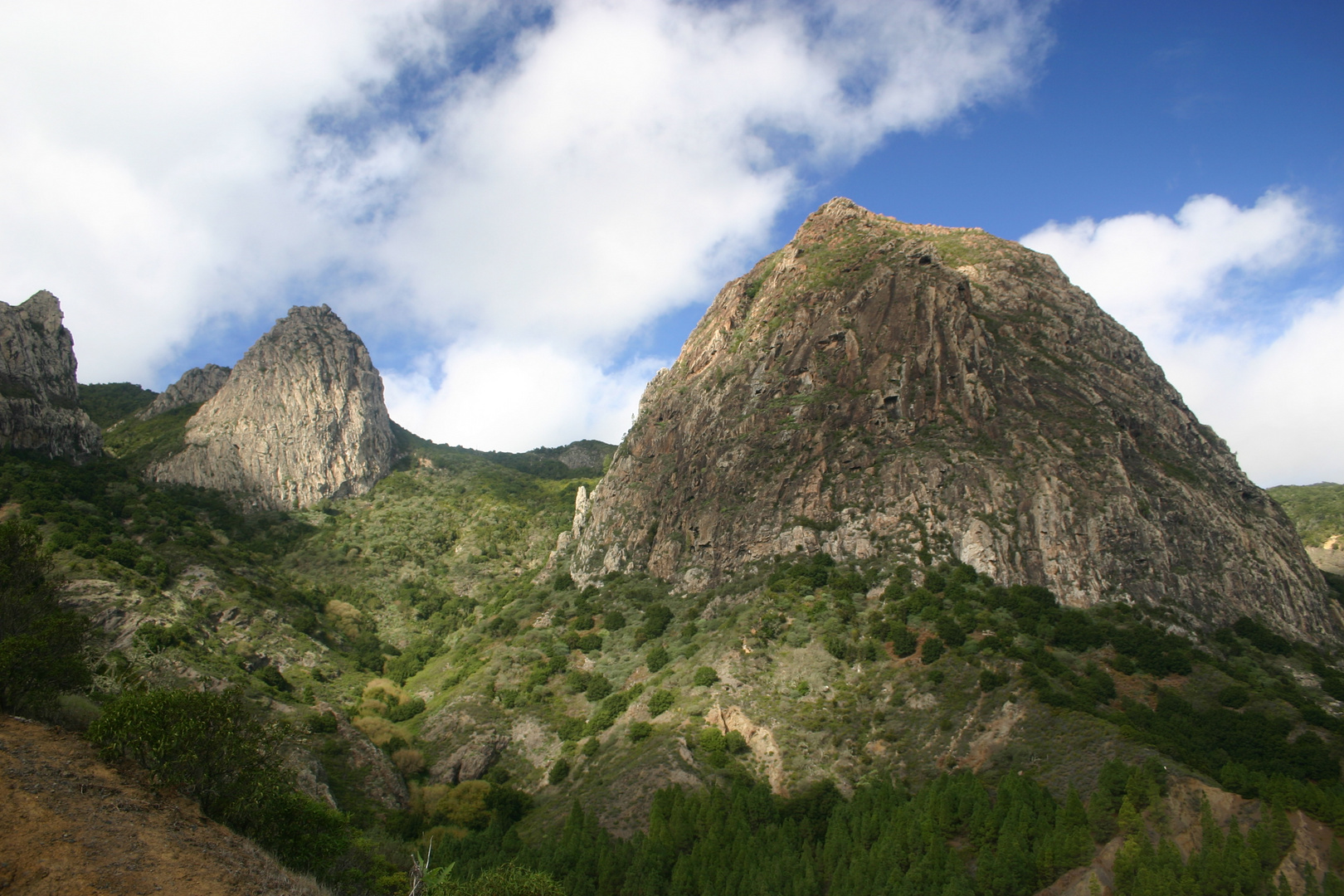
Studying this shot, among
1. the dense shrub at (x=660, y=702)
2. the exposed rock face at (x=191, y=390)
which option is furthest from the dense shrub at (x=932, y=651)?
the exposed rock face at (x=191, y=390)

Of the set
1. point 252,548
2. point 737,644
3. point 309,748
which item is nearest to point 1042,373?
point 737,644

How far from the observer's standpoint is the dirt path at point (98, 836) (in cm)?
2441

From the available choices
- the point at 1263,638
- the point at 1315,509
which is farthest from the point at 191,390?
the point at 1315,509

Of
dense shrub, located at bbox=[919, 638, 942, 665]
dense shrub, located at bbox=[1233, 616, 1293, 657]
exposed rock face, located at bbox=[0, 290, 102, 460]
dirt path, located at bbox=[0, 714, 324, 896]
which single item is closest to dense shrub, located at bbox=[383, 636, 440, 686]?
exposed rock face, located at bbox=[0, 290, 102, 460]

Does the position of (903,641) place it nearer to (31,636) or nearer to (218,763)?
(218,763)

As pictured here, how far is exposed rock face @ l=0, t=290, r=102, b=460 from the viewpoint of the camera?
325 feet

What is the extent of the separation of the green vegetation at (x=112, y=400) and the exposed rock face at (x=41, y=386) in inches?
1952

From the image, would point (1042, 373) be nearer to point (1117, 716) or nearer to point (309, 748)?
point (1117, 716)

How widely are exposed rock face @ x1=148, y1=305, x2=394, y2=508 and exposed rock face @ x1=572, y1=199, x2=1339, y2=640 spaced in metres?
67.1

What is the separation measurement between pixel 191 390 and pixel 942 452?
7310 inches

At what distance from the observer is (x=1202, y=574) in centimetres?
8456

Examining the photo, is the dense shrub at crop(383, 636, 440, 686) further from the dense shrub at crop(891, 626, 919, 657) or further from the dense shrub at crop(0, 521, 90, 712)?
the dense shrub at crop(891, 626, 919, 657)

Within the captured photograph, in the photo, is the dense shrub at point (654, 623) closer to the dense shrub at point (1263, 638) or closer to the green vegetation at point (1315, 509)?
the dense shrub at point (1263, 638)

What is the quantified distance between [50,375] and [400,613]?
232 ft
